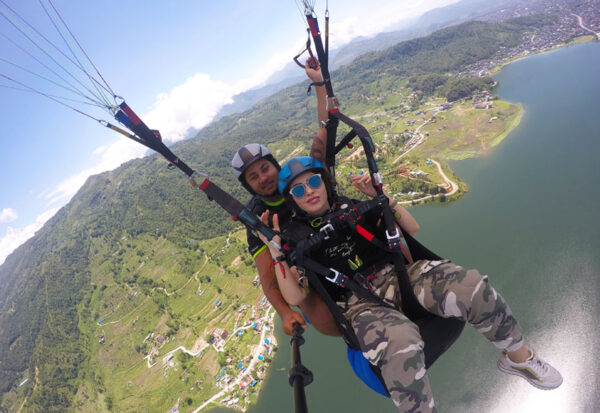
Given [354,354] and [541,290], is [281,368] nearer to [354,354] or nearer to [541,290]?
[541,290]

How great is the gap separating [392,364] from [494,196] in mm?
35840

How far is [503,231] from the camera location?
26.0 m

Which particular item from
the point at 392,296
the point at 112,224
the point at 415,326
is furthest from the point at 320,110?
the point at 112,224

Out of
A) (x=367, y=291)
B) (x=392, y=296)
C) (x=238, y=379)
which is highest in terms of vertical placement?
(x=367, y=291)

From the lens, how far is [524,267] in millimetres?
22406

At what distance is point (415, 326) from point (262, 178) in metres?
2.04

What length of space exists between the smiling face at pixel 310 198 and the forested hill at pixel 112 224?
55.7 meters

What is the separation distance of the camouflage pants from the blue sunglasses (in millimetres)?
1125

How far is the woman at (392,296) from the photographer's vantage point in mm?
1896

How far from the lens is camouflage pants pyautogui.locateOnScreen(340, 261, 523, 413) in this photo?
1851 millimetres

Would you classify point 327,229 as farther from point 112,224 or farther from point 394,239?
point 112,224

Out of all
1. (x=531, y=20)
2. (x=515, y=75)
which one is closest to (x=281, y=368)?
(x=515, y=75)

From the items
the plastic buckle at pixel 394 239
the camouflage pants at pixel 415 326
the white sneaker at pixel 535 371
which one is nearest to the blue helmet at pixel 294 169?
the plastic buckle at pixel 394 239

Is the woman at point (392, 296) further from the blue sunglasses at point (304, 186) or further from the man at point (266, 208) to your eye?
the man at point (266, 208)
